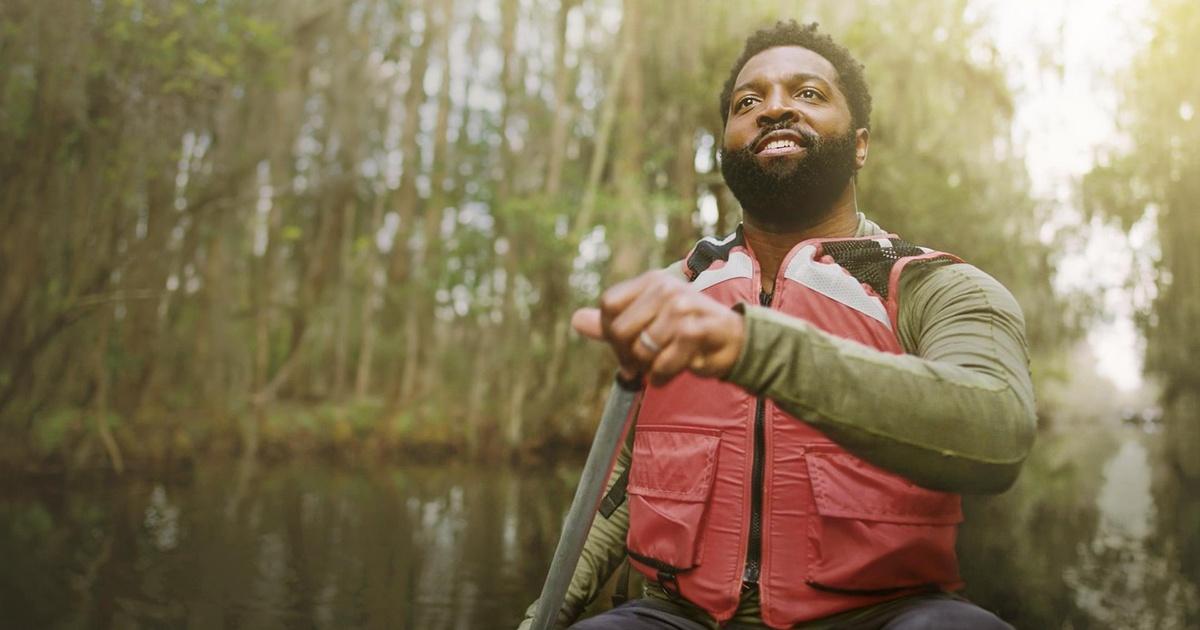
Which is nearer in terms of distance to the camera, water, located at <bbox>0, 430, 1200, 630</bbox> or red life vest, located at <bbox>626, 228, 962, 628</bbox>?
red life vest, located at <bbox>626, 228, 962, 628</bbox>

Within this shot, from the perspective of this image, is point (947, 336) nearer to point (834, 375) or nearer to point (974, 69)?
point (834, 375)

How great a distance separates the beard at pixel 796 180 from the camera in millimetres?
1510

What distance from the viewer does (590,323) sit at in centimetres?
95

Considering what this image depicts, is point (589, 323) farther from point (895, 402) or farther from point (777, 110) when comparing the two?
point (777, 110)

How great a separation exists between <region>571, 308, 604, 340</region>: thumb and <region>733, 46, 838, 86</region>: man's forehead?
2.66 feet

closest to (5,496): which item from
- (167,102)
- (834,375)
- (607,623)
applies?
(167,102)

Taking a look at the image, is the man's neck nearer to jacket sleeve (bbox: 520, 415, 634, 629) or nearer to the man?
the man

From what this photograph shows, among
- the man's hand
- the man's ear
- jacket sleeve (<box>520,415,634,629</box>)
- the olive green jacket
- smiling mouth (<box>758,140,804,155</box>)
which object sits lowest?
jacket sleeve (<box>520,415,634,629</box>)

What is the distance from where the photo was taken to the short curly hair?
5.43ft

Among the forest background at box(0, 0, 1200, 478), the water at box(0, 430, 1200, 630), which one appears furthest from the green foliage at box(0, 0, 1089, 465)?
the water at box(0, 430, 1200, 630)

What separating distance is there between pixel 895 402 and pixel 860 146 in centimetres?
86

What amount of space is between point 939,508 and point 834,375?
18.3 inches

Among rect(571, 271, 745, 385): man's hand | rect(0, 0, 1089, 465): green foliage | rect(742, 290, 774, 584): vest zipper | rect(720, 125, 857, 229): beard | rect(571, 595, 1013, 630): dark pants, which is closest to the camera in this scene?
rect(571, 271, 745, 385): man's hand

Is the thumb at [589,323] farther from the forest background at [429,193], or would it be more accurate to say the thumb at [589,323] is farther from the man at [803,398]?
the forest background at [429,193]
